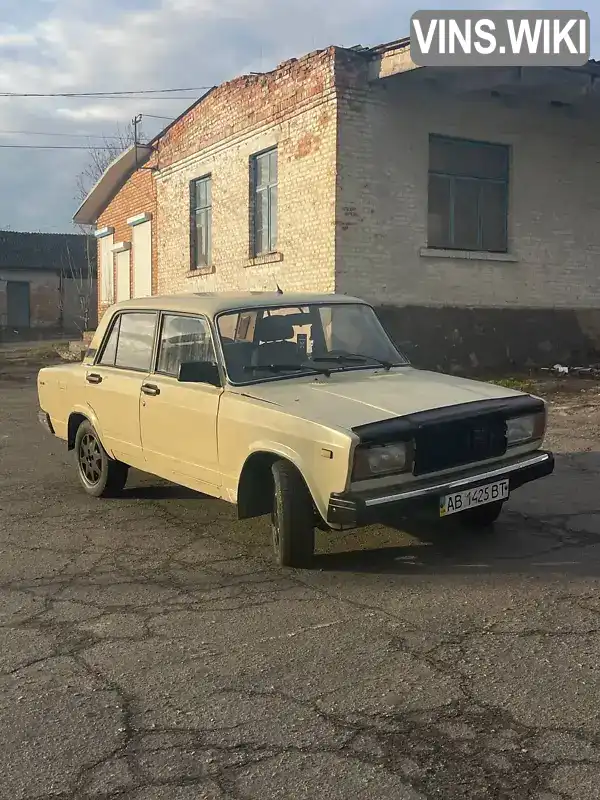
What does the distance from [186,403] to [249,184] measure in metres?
10.9

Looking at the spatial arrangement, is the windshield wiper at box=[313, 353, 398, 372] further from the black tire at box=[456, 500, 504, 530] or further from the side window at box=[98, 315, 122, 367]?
the side window at box=[98, 315, 122, 367]

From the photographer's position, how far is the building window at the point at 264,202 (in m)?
14.9

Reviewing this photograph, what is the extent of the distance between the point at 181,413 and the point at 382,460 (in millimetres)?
1654

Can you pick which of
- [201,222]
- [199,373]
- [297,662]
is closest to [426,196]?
[201,222]

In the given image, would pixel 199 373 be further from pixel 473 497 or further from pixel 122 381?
pixel 473 497

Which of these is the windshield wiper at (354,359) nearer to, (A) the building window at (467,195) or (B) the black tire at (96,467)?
(B) the black tire at (96,467)

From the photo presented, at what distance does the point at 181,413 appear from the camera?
546cm

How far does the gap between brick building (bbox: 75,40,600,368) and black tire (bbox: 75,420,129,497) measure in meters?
6.93

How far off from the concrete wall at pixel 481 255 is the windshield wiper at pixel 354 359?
24.5ft

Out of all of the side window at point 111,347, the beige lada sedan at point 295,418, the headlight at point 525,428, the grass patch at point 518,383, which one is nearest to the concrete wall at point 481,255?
the grass patch at point 518,383

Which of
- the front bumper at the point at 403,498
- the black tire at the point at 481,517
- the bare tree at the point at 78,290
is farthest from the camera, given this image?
the bare tree at the point at 78,290

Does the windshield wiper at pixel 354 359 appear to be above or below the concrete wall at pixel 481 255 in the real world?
below

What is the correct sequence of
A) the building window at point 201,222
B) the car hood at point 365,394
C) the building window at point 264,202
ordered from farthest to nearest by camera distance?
the building window at point 201,222, the building window at point 264,202, the car hood at point 365,394

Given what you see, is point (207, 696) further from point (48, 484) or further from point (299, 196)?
point (299, 196)
